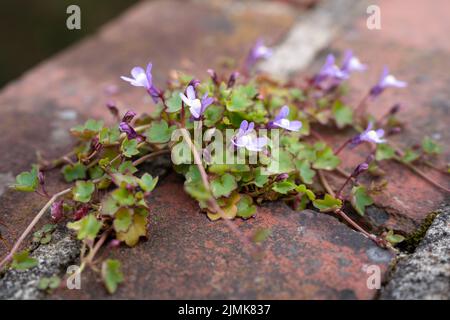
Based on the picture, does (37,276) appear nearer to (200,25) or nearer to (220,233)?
(220,233)

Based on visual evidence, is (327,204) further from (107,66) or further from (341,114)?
(107,66)

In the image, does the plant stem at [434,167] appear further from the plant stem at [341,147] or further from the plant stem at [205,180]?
the plant stem at [205,180]

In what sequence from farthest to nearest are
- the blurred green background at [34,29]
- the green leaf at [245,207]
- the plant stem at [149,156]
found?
the blurred green background at [34,29] → the plant stem at [149,156] → the green leaf at [245,207]

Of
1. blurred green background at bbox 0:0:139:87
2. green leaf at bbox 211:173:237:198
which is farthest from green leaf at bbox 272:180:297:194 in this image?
blurred green background at bbox 0:0:139:87

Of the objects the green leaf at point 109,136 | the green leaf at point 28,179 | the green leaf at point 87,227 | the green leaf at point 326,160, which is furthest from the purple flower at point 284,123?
the green leaf at point 28,179

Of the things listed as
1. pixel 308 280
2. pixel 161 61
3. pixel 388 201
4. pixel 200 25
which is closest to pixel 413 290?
pixel 308 280
